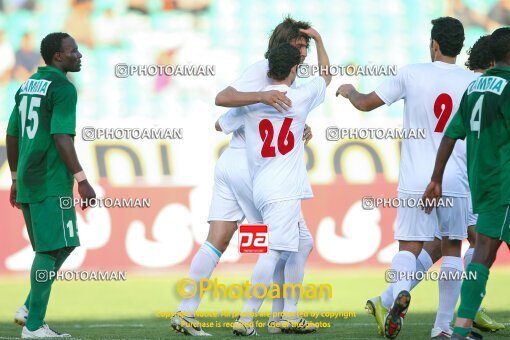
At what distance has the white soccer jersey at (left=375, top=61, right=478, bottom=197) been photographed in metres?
6.37

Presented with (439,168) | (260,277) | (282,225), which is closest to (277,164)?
(282,225)

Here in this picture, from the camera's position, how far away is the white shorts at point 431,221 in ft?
20.9

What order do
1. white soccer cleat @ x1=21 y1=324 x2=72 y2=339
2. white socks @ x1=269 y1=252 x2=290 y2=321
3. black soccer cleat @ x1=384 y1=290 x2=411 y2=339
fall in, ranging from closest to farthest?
black soccer cleat @ x1=384 y1=290 x2=411 y2=339 → white soccer cleat @ x1=21 y1=324 x2=72 y2=339 → white socks @ x1=269 y1=252 x2=290 y2=321

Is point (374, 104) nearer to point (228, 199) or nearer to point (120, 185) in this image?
point (228, 199)

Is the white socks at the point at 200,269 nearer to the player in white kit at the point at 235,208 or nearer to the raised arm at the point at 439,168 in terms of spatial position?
the player in white kit at the point at 235,208

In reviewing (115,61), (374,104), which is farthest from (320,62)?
(115,61)

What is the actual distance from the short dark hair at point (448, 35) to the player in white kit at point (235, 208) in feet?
3.19

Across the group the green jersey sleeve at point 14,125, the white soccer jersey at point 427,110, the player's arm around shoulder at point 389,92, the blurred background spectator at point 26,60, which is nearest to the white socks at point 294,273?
the white soccer jersey at point 427,110

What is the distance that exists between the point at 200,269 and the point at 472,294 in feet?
6.48

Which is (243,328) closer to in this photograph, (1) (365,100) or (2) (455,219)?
(2) (455,219)

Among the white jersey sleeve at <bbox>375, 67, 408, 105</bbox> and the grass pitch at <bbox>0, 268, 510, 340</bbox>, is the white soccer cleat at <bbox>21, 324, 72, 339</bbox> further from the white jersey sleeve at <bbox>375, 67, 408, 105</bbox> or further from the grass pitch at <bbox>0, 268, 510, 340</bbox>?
the white jersey sleeve at <bbox>375, 67, 408, 105</bbox>

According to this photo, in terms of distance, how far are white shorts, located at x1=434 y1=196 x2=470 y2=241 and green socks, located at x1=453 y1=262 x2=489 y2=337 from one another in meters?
0.83

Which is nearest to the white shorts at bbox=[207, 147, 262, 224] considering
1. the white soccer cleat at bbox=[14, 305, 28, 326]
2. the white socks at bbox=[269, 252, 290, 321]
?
the white socks at bbox=[269, 252, 290, 321]

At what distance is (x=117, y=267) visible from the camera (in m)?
13.1
